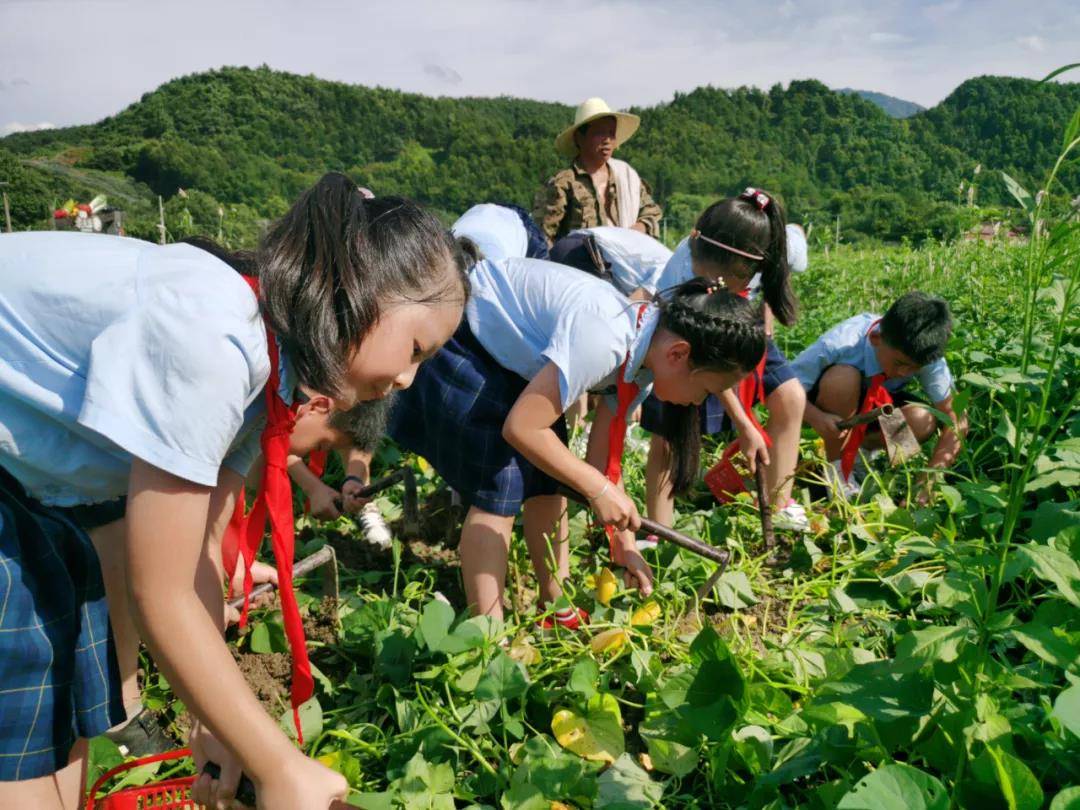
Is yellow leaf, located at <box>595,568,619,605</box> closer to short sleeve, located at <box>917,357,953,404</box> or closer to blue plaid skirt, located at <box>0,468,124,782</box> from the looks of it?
blue plaid skirt, located at <box>0,468,124,782</box>

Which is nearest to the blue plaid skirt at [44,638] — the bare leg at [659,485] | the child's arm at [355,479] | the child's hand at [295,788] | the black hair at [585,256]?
the child's hand at [295,788]

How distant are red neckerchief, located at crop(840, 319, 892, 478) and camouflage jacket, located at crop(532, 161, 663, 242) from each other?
1.54m

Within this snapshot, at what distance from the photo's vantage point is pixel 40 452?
→ 1.12m

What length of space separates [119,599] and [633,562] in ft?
4.36

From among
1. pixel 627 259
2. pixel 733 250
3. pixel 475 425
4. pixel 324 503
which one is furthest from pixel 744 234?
pixel 324 503

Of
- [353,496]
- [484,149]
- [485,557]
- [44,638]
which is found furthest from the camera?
[484,149]

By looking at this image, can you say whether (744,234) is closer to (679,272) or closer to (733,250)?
(733,250)

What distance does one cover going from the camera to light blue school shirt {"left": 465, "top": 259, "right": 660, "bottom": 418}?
1.88 m

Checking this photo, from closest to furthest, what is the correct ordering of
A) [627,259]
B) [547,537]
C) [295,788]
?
[295,788], [547,537], [627,259]

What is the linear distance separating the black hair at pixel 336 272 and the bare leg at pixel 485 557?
40.0 inches

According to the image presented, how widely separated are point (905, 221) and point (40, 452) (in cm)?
2828

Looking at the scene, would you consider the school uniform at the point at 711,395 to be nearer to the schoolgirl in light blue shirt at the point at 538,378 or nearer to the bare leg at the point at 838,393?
the bare leg at the point at 838,393

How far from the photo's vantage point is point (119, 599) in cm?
162

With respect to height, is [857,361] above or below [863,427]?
above
